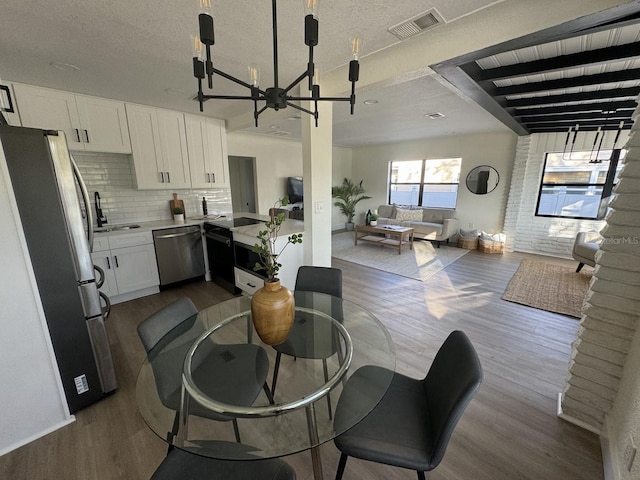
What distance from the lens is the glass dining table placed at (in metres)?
1.03

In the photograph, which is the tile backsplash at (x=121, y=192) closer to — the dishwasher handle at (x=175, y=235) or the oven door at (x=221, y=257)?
the dishwasher handle at (x=175, y=235)

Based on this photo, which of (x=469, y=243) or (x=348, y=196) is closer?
(x=469, y=243)

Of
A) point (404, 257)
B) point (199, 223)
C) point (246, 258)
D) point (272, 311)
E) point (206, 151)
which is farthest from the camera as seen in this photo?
point (404, 257)

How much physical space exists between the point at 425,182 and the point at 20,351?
738 centimetres

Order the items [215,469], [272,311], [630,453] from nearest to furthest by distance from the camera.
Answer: [215,469] < [630,453] < [272,311]

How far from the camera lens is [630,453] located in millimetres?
1131

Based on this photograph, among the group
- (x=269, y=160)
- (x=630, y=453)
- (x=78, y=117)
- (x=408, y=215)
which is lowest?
(x=630, y=453)

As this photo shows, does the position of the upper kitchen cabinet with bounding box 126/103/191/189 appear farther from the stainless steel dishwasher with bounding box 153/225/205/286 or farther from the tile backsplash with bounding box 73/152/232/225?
the stainless steel dishwasher with bounding box 153/225/205/286

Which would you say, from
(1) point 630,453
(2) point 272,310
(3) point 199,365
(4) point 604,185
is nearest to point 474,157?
(4) point 604,185

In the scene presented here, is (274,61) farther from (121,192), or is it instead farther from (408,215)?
(408,215)

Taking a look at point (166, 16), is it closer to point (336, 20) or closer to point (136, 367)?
point (336, 20)

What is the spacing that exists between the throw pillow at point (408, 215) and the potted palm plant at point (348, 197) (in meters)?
1.60

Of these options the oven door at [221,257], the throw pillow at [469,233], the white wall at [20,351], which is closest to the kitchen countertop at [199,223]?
the oven door at [221,257]

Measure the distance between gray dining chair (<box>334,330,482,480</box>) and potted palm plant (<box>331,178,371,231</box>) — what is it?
6702 millimetres
